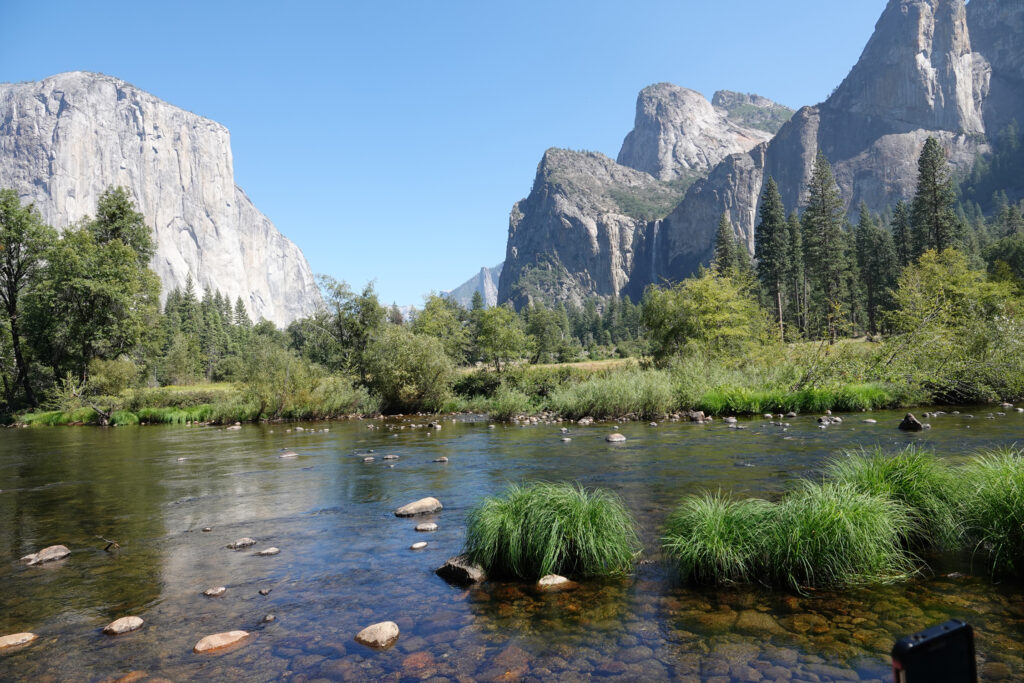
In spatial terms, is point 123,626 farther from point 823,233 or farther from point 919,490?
point 823,233

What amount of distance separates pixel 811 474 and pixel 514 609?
26.8 feet

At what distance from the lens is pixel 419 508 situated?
1044 centimetres

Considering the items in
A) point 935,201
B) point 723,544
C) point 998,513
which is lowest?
point 723,544

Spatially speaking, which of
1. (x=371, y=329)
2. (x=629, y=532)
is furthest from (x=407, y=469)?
(x=371, y=329)

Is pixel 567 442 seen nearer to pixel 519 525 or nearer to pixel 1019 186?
pixel 519 525

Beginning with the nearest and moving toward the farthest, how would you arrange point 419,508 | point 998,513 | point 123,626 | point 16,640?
1. point 16,640
2. point 123,626
3. point 998,513
4. point 419,508

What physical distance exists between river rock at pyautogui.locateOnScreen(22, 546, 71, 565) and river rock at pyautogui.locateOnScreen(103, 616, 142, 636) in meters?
3.55

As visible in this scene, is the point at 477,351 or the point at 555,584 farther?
the point at 477,351

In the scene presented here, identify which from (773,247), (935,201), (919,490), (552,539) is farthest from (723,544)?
(935,201)

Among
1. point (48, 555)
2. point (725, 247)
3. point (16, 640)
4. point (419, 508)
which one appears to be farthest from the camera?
point (725, 247)

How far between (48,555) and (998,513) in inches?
501

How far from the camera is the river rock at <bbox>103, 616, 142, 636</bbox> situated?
19.1 ft

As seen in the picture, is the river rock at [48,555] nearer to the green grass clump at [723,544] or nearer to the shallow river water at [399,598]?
the shallow river water at [399,598]

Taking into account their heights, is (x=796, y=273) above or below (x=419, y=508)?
above
